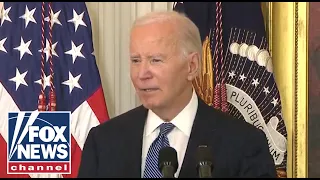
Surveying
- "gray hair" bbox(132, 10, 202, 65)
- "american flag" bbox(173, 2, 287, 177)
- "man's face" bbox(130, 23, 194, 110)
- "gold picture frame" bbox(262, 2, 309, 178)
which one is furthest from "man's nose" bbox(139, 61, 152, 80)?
"gold picture frame" bbox(262, 2, 309, 178)

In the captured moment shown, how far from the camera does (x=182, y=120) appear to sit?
1.81 m

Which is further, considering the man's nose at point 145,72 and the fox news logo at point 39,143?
the fox news logo at point 39,143

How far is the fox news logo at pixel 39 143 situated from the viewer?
2672 millimetres

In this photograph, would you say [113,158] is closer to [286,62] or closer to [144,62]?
[144,62]

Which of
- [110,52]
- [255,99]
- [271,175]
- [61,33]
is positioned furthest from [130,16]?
[271,175]

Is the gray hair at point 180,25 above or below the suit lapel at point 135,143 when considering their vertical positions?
above

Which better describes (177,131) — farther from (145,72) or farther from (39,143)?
(39,143)

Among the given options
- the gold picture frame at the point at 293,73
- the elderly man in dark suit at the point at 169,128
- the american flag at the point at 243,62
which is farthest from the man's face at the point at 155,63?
the gold picture frame at the point at 293,73

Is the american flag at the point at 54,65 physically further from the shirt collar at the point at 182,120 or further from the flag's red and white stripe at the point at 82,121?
the shirt collar at the point at 182,120

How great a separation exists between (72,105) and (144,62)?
3.52 feet

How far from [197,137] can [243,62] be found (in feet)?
3.46

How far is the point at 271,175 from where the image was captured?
1666mm

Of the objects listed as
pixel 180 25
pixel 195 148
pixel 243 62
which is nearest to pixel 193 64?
pixel 180 25

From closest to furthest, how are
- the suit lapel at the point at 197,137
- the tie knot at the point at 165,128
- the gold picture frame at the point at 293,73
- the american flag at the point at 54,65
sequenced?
the suit lapel at the point at 197,137
the tie knot at the point at 165,128
the american flag at the point at 54,65
the gold picture frame at the point at 293,73
